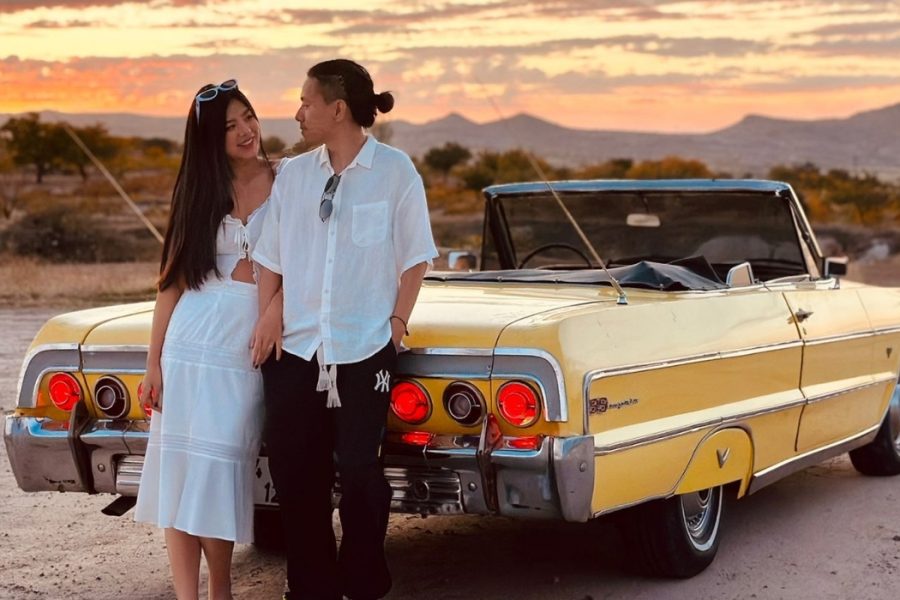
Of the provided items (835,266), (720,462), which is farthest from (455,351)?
(835,266)

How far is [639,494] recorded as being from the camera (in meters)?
4.77

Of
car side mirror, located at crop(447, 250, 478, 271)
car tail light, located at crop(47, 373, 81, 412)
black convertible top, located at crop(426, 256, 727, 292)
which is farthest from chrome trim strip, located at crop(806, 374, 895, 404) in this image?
car tail light, located at crop(47, 373, 81, 412)

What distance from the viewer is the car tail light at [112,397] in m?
4.95

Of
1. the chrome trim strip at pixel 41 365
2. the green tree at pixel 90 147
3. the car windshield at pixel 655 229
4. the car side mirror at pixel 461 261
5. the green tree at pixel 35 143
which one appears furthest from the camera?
the green tree at pixel 90 147

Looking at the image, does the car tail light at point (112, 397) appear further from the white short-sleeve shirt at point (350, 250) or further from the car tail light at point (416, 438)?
the car tail light at point (416, 438)

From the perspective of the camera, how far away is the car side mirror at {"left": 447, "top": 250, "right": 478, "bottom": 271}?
7.19 m

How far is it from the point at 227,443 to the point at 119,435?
20.6 inches

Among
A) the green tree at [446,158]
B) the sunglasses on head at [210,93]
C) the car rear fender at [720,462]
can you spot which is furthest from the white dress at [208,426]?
the green tree at [446,158]

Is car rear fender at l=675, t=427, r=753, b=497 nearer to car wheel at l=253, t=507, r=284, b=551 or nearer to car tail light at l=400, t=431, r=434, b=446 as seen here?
car tail light at l=400, t=431, r=434, b=446

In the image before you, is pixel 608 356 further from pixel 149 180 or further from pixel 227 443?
pixel 149 180

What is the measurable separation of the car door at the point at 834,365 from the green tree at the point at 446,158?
168 ft

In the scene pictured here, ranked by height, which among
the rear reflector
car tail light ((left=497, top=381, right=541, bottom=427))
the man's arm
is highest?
the man's arm

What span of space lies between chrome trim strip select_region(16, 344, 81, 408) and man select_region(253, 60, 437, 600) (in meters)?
0.85

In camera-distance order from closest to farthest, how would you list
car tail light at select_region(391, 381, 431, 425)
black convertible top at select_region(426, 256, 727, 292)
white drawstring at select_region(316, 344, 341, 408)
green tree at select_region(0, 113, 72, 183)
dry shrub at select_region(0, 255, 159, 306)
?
white drawstring at select_region(316, 344, 341, 408) → car tail light at select_region(391, 381, 431, 425) → black convertible top at select_region(426, 256, 727, 292) → dry shrub at select_region(0, 255, 159, 306) → green tree at select_region(0, 113, 72, 183)
